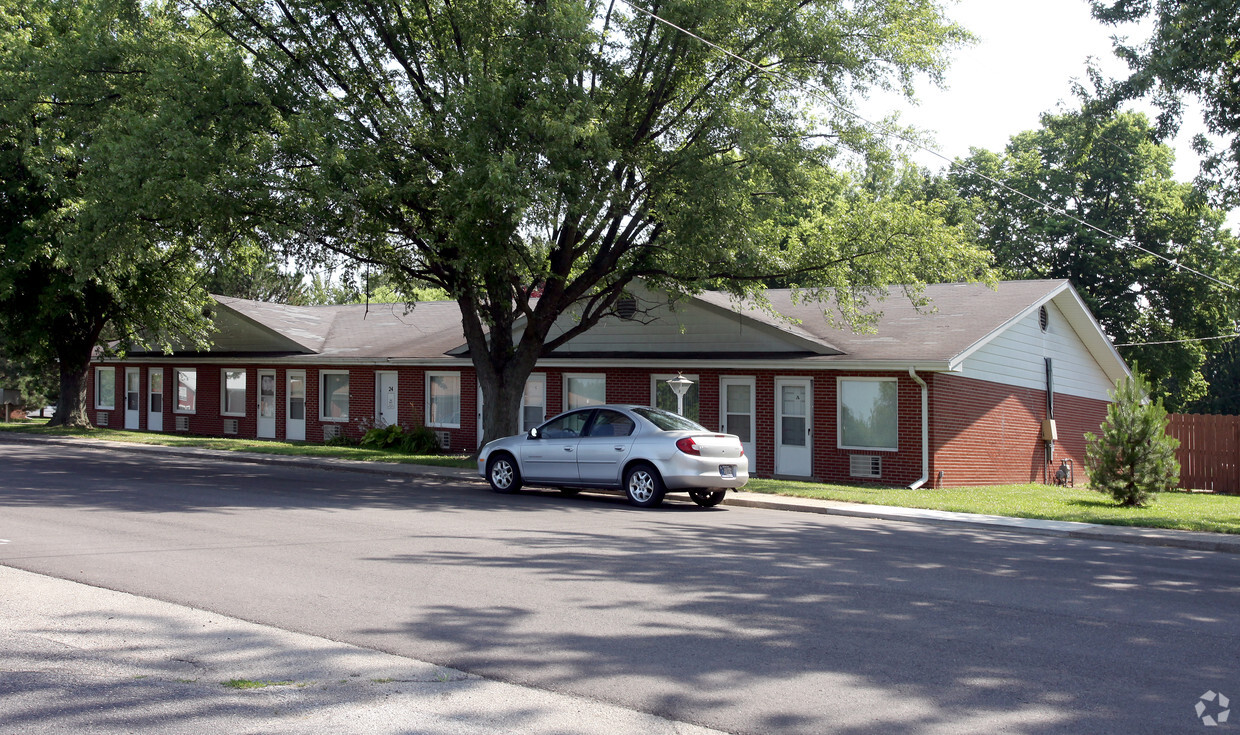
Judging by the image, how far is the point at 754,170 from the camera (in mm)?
17547

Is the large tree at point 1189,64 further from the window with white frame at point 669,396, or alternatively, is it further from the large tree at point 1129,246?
Result: the large tree at point 1129,246

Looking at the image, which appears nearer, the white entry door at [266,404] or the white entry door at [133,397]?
the white entry door at [266,404]

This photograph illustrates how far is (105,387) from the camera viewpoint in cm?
3644

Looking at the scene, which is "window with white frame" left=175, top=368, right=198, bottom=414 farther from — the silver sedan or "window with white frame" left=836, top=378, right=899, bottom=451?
"window with white frame" left=836, top=378, right=899, bottom=451

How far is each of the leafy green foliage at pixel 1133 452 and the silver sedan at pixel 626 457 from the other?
7.58 metres

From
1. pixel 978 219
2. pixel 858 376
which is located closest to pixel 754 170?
pixel 858 376

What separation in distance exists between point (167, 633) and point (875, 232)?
14.6 meters

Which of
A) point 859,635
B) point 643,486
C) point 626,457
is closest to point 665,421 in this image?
point 626,457

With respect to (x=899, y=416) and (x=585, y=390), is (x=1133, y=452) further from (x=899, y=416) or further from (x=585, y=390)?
(x=585, y=390)

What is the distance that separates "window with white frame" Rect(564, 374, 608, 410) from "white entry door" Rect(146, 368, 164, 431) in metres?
17.0

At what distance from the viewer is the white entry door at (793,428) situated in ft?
72.8

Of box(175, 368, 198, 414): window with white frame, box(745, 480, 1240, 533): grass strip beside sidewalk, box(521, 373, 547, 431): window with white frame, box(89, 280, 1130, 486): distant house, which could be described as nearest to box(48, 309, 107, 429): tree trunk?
box(175, 368, 198, 414): window with white frame

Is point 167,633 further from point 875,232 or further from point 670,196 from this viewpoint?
point 875,232

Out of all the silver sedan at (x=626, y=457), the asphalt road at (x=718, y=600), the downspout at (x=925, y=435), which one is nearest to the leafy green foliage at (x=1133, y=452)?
the downspout at (x=925, y=435)
